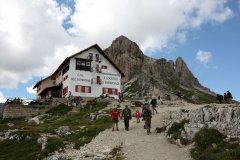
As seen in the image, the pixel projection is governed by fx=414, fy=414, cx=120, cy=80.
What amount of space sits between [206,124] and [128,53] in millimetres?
164134

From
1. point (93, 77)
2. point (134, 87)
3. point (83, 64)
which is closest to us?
point (93, 77)

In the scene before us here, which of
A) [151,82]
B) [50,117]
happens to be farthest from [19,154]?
[151,82]

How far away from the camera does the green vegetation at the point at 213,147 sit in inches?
926

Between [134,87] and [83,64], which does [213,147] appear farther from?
[134,87]

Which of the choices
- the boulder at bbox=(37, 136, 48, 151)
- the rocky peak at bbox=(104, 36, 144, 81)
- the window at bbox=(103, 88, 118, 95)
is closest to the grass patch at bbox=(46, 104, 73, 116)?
the window at bbox=(103, 88, 118, 95)

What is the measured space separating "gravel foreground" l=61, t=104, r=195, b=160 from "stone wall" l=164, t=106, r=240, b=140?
185 centimetres

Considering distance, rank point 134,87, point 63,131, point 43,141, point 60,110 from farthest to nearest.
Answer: point 134,87, point 60,110, point 63,131, point 43,141

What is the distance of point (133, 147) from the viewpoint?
31188 mm

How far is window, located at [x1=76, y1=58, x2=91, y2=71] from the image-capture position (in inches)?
3354

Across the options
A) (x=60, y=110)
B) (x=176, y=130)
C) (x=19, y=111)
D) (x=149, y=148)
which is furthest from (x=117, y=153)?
(x=19, y=111)

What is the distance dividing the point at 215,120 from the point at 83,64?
5844 centimetres

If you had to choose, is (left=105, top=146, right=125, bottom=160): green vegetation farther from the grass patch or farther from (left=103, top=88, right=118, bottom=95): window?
(left=103, top=88, right=118, bottom=95): window

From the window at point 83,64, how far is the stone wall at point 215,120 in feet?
175

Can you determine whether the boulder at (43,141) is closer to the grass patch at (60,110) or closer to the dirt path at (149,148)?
the dirt path at (149,148)
